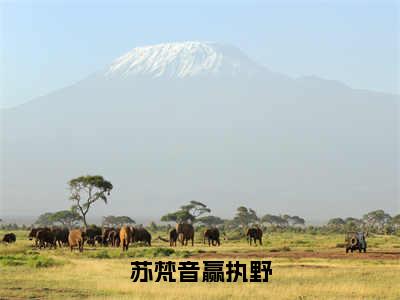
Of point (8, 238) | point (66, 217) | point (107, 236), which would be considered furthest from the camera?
point (66, 217)

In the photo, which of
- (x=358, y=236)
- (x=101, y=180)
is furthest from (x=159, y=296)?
(x=101, y=180)

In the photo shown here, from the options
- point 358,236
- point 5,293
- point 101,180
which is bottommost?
point 5,293

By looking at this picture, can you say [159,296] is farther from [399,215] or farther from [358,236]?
[399,215]

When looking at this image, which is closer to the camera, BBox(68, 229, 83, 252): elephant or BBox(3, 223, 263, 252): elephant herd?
BBox(68, 229, 83, 252): elephant

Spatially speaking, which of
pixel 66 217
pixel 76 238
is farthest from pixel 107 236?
pixel 66 217

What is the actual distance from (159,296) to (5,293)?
16.8 ft

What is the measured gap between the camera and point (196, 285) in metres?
25.2

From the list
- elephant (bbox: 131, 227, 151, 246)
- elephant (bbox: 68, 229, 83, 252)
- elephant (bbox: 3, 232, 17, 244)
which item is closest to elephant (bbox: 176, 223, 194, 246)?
elephant (bbox: 131, 227, 151, 246)

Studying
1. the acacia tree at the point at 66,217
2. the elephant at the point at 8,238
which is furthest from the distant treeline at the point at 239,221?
the elephant at the point at 8,238

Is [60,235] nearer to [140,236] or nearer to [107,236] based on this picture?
[107,236]

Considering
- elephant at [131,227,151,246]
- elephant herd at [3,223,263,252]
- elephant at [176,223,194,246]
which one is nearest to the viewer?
elephant herd at [3,223,263,252]

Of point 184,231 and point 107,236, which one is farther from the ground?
point 184,231

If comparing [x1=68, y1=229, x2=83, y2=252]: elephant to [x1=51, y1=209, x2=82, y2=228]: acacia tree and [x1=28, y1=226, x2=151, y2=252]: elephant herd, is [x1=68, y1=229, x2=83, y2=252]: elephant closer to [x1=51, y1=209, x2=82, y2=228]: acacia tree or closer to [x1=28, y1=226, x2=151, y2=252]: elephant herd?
[x1=28, y1=226, x2=151, y2=252]: elephant herd

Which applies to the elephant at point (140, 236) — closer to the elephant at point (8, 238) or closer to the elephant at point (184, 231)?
the elephant at point (184, 231)
